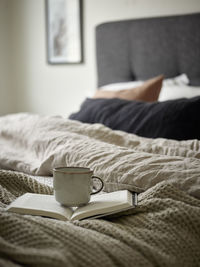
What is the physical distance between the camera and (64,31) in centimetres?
347

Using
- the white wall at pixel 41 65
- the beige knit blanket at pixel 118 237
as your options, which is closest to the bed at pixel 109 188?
the beige knit blanket at pixel 118 237

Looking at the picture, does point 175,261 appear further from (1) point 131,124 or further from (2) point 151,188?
(1) point 131,124

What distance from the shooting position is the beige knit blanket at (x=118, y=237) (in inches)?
33.4

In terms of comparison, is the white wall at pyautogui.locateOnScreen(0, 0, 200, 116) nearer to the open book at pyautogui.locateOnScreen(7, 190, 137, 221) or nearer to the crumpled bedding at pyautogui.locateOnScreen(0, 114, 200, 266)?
the crumpled bedding at pyautogui.locateOnScreen(0, 114, 200, 266)

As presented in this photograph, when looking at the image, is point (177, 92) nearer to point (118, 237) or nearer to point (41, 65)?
point (118, 237)

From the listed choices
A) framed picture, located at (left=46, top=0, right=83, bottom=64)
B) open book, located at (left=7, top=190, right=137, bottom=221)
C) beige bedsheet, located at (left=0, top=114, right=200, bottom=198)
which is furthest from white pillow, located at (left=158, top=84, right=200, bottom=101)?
open book, located at (left=7, top=190, right=137, bottom=221)

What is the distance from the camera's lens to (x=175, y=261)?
0.94 metres

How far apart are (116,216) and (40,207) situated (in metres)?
0.18

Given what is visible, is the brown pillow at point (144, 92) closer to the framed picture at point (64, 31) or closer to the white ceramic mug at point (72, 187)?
the framed picture at point (64, 31)

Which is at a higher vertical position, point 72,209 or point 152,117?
point 152,117

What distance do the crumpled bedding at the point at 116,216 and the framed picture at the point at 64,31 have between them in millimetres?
1735

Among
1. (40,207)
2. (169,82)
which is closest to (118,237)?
(40,207)

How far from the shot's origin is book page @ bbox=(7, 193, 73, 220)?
104 cm

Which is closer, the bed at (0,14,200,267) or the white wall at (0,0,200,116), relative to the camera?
the bed at (0,14,200,267)
